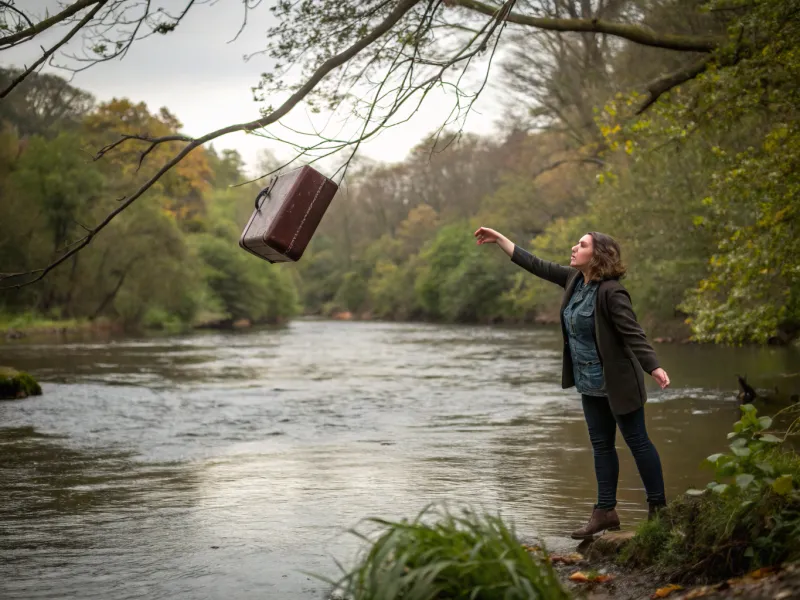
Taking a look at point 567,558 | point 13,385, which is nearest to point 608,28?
point 567,558

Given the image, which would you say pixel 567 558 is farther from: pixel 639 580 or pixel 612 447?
pixel 612 447

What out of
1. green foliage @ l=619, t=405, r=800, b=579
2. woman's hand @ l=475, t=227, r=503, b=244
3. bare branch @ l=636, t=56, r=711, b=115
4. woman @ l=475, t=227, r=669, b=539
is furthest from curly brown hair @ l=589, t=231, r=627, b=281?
bare branch @ l=636, t=56, r=711, b=115

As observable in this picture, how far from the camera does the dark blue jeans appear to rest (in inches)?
217

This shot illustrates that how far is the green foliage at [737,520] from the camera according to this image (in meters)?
4.21

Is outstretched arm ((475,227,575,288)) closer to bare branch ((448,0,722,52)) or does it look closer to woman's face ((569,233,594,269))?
woman's face ((569,233,594,269))

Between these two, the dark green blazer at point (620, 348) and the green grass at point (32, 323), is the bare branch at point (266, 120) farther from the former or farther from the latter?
the green grass at point (32, 323)

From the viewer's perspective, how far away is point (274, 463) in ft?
31.8

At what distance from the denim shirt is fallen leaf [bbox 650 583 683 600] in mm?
1450

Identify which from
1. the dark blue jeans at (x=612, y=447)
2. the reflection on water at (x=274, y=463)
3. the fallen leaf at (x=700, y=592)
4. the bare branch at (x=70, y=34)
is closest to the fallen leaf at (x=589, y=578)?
the fallen leaf at (x=700, y=592)

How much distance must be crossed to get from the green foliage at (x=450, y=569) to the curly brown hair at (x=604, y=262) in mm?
2330

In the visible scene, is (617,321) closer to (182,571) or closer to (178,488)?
(182,571)

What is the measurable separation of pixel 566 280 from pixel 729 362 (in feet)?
55.1

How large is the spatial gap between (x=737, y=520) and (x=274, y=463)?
6070 millimetres

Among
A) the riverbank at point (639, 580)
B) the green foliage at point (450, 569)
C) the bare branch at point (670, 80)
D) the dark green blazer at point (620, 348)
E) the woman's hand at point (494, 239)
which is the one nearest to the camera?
the green foliage at point (450, 569)
